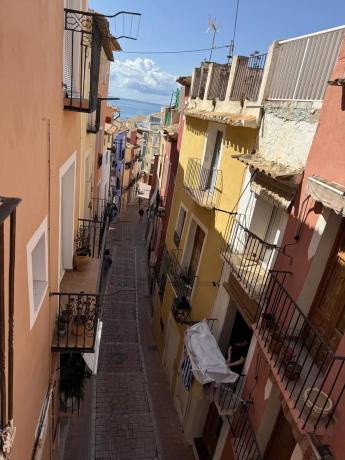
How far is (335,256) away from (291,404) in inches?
94.9

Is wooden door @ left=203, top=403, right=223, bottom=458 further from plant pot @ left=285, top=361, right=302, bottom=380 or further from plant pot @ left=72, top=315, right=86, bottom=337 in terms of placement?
plant pot @ left=72, top=315, right=86, bottom=337

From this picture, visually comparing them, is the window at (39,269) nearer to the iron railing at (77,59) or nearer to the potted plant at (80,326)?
the potted plant at (80,326)

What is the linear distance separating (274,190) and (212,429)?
742cm

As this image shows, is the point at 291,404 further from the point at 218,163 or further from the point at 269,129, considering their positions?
the point at 218,163

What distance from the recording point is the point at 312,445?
4.54m

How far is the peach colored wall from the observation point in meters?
3.39

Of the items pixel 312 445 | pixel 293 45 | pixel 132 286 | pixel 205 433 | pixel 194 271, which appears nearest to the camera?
pixel 312 445

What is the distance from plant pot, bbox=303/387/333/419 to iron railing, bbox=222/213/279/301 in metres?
2.38

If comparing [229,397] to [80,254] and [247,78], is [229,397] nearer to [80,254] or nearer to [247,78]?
[80,254]

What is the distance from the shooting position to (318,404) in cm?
477

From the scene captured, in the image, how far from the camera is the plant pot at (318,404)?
4.60 metres

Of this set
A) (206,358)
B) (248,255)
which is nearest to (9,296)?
(248,255)

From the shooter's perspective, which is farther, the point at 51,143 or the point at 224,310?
the point at 224,310

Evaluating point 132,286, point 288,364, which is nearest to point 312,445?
point 288,364
